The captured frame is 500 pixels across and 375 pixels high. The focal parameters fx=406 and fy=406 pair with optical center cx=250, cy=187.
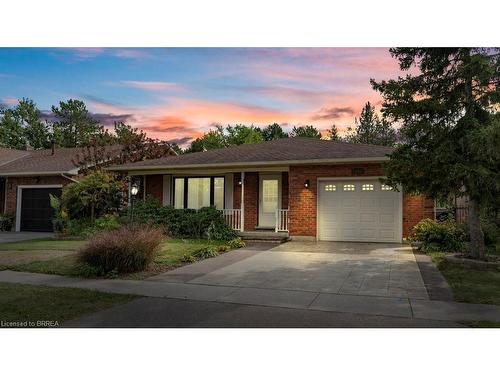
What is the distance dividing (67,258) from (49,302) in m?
3.99

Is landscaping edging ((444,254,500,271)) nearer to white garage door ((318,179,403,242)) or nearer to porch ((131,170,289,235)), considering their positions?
white garage door ((318,179,403,242))

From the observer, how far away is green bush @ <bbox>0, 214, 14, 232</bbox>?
57.5 feet

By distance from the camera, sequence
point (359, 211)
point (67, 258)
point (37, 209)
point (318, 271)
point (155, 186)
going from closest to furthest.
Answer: point (318, 271) < point (67, 258) < point (359, 211) < point (155, 186) < point (37, 209)

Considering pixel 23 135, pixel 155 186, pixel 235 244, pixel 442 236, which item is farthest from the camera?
pixel 23 135

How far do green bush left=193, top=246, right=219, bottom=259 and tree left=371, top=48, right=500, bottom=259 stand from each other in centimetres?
A: 460

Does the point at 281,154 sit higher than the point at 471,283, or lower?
higher

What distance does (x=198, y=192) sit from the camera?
15.4 m

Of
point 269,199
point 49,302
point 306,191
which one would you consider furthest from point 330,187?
point 49,302

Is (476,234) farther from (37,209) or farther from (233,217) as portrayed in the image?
(37,209)

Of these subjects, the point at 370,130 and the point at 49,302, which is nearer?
the point at 49,302

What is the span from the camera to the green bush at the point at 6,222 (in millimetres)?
17531

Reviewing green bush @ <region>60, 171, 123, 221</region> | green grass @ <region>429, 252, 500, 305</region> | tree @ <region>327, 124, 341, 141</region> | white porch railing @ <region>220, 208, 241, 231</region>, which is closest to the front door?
white porch railing @ <region>220, 208, 241, 231</region>

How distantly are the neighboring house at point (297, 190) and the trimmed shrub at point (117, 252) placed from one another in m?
5.93

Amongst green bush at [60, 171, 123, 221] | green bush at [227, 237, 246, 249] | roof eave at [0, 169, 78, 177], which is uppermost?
roof eave at [0, 169, 78, 177]
